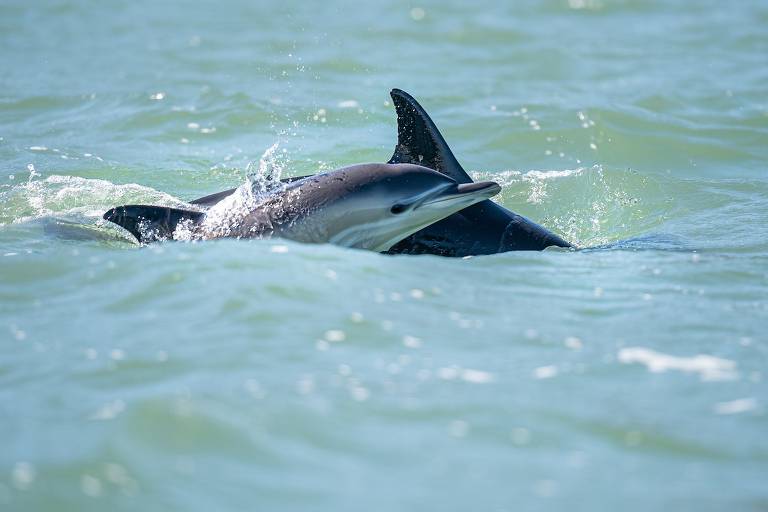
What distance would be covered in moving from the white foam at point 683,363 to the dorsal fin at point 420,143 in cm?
264

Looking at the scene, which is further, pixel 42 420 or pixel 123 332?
pixel 123 332

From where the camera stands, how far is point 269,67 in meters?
18.8

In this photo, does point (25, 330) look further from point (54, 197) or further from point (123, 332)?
point (54, 197)

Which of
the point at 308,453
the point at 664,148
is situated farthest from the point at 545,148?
the point at 308,453

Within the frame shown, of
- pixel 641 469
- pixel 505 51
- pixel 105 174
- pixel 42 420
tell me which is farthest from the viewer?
pixel 505 51

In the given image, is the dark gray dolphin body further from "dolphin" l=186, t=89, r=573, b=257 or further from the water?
the water

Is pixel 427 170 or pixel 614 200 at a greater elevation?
pixel 427 170

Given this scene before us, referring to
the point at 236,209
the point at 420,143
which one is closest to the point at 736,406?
the point at 420,143

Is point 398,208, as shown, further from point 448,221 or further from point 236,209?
point 236,209

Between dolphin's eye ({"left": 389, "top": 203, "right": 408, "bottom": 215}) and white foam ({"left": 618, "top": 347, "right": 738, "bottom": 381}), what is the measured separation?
1.97 m

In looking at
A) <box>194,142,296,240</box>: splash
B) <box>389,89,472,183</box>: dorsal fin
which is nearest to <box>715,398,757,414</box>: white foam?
<box>389,89,472,183</box>: dorsal fin

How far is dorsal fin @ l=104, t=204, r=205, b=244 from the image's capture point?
7949 mm

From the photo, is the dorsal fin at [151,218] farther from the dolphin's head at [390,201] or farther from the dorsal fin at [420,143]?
the dorsal fin at [420,143]

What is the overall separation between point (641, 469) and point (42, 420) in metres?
2.56
